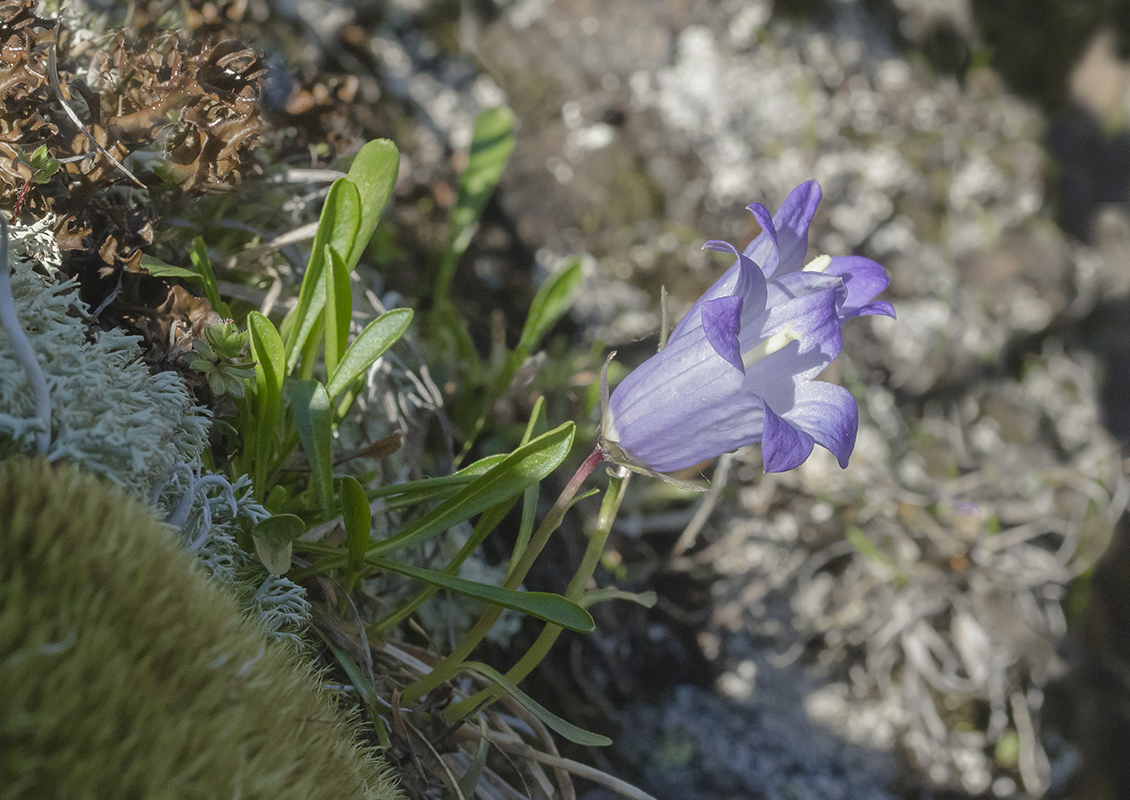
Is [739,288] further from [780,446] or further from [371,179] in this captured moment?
[371,179]

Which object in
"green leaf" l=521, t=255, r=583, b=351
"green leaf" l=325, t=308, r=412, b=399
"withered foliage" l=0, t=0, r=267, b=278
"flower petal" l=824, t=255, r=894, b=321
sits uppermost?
"withered foliage" l=0, t=0, r=267, b=278

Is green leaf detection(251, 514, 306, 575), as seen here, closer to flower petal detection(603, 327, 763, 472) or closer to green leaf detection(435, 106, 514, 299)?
flower petal detection(603, 327, 763, 472)

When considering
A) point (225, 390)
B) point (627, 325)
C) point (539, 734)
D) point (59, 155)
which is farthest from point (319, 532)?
point (627, 325)

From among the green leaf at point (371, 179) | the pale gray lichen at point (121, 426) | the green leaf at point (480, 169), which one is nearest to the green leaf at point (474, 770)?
the pale gray lichen at point (121, 426)

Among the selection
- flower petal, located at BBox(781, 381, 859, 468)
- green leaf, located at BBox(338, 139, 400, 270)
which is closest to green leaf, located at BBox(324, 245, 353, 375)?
green leaf, located at BBox(338, 139, 400, 270)

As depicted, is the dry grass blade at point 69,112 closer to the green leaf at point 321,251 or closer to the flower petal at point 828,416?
the green leaf at point 321,251

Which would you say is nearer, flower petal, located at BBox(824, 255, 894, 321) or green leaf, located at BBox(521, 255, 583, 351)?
flower petal, located at BBox(824, 255, 894, 321)
